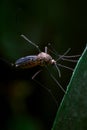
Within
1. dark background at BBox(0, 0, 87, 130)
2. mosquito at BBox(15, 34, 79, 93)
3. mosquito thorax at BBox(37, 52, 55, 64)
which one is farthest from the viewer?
dark background at BBox(0, 0, 87, 130)

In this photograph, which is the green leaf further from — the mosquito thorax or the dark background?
the dark background

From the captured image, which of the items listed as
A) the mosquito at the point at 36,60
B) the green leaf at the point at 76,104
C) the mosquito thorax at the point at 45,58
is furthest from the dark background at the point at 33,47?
the green leaf at the point at 76,104

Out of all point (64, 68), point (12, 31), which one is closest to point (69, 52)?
point (64, 68)

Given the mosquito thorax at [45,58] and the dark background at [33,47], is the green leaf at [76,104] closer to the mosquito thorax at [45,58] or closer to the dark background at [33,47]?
the mosquito thorax at [45,58]

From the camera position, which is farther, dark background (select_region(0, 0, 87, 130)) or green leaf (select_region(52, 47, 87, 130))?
dark background (select_region(0, 0, 87, 130))

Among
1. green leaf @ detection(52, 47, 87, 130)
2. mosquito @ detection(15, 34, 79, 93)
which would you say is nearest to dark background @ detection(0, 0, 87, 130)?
mosquito @ detection(15, 34, 79, 93)

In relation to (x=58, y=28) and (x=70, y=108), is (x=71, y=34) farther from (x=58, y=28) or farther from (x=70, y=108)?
(x=70, y=108)
